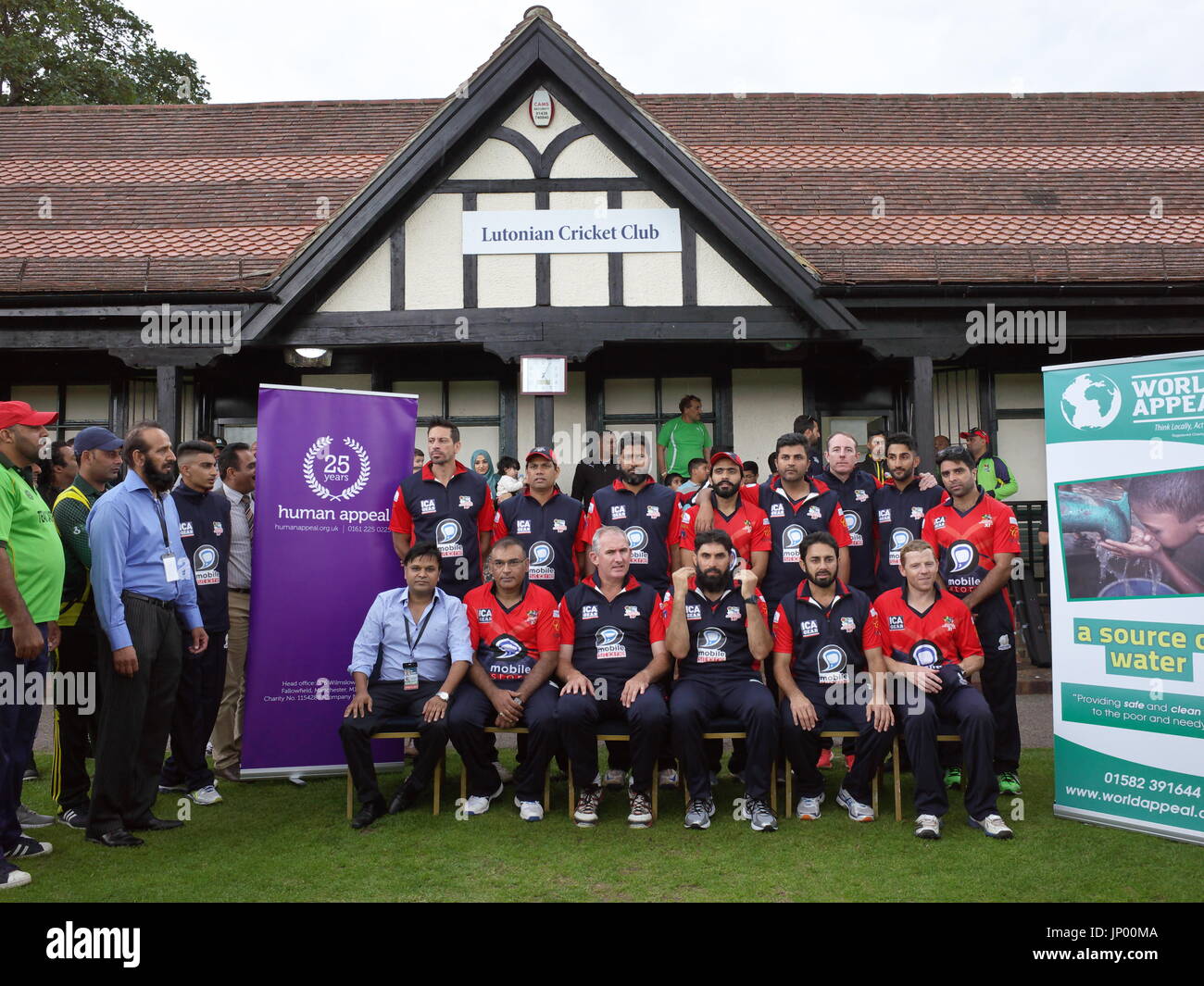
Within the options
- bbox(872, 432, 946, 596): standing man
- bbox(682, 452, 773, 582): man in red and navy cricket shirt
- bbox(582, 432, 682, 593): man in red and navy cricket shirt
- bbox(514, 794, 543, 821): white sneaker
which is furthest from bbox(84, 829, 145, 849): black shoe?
bbox(872, 432, 946, 596): standing man

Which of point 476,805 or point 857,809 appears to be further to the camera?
point 476,805

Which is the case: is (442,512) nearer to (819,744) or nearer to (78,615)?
(78,615)

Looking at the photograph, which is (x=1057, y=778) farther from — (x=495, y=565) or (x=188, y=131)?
(x=188, y=131)

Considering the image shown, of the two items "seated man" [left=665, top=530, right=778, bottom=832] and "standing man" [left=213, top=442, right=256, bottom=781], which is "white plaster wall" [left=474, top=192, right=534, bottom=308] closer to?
"standing man" [left=213, top=442, right=256, bottom=781]

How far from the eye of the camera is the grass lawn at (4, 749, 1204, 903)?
4.61 m

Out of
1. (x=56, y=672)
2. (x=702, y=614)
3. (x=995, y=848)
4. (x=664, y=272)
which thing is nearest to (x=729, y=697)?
(x=702, y=614)

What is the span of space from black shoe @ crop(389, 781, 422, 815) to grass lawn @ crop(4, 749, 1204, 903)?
0.08m

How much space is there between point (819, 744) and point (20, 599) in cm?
425

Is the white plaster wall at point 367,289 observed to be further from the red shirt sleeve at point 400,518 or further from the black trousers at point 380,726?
the black trousers at point 380,726

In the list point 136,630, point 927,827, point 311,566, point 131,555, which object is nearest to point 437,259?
point 311,566

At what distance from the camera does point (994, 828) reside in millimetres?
5391

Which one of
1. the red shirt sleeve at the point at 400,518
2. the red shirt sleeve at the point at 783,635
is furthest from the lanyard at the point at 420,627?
the red shirt sleeve at the point at 783,635

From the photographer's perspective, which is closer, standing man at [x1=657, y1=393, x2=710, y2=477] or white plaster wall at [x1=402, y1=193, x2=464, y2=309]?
white plaster wall at [x1=402, y1=193, x2=464, y2=309]

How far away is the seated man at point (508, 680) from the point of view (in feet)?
19.5
